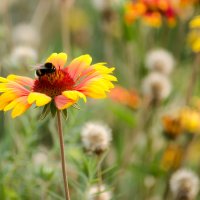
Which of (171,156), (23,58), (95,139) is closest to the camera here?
(95,139)

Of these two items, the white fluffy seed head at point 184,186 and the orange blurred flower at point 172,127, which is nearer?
the white fluffy seed head at point 184,186

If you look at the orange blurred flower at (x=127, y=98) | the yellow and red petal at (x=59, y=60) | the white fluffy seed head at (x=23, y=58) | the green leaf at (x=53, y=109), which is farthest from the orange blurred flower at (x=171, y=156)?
the green leaf at (x=53, y=109)

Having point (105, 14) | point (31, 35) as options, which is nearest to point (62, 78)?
point (105, 14)

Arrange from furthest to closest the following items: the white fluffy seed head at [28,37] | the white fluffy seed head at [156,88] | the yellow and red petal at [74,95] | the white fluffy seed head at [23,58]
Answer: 1. the white fluffy seed head at [28,37]
2. the white fluffy seed head at [156,88]
3. the white fluffy seed head at [23,58]
4. the yellow and red petal at [74,95]

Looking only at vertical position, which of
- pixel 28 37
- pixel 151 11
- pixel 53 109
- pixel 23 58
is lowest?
pixel 53 109

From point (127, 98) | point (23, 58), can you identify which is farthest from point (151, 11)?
point (23, 58)

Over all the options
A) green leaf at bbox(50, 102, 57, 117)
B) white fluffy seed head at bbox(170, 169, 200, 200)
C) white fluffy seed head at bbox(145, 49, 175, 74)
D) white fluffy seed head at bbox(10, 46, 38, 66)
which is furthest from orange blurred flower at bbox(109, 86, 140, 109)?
green leaf at bbox(50, 102, 57, 117)

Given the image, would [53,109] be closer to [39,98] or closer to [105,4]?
[39,98]

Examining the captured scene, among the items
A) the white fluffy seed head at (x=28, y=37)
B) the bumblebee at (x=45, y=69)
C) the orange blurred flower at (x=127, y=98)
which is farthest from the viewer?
the white fluffy seed head at (x=28, y=37)

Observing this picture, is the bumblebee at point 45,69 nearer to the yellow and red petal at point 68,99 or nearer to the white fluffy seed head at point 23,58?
the yellow and red petal at point 68,99
